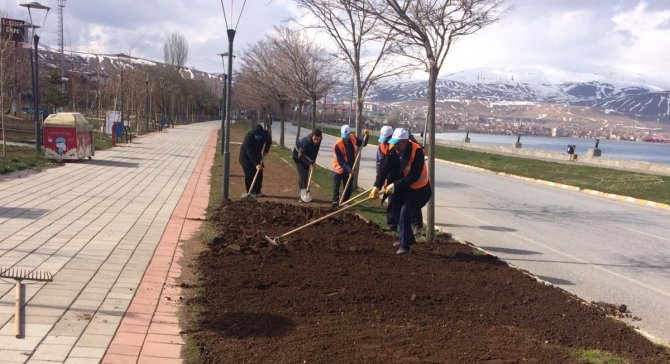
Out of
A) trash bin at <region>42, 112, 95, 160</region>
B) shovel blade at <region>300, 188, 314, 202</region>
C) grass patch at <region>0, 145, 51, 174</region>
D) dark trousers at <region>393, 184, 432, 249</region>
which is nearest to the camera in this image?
dark trousers at <region>393, 184, 432, 249</region>

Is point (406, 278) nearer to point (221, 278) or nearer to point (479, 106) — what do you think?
point (221, 278)

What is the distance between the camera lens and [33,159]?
15.2 m

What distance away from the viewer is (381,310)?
191 inches

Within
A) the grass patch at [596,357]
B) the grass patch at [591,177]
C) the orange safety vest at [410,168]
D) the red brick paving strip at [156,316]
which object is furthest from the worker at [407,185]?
the grass patch at [591,177]

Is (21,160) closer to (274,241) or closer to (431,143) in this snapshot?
(274,241)

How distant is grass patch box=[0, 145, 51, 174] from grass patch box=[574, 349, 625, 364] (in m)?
12.0

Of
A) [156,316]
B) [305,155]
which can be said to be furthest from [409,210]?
[305,155]

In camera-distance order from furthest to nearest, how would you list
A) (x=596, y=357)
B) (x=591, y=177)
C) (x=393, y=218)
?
(x=591, y=177)
(x=393, y=218)
(x=596, y=357)

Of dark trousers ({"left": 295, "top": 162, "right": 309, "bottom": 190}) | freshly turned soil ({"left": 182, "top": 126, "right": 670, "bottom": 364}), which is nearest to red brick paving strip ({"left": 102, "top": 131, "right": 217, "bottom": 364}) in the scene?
freshly turned soil ({"left": 182, "top": 126, "right": 670, "bottom": 364})

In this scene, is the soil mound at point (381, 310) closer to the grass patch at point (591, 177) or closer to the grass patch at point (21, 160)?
the grass patch at point (21, 160)

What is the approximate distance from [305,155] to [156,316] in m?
7.45

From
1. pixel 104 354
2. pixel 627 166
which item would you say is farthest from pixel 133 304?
pixel 627 166

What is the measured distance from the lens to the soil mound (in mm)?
3949

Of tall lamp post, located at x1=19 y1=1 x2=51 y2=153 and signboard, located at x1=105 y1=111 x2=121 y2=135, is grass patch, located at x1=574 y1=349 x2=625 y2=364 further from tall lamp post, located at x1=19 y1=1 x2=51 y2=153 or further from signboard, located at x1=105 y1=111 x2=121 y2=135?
signboard, located at x1=105 y1=111 x2=121 y2=135
